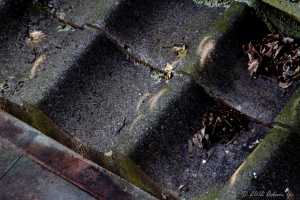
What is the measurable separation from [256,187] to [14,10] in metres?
1.48

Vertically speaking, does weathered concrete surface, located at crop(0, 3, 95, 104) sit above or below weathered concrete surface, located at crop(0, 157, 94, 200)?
above

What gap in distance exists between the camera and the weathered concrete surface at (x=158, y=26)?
2664 millimetres

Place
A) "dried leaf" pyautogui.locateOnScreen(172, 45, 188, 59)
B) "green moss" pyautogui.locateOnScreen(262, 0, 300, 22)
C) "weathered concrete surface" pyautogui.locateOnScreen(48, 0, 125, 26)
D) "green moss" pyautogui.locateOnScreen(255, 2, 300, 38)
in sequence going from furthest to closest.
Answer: "weathered concrete surface" pyautogui.locateOnScreen(48, 0, 125, 26), "dried leaf" pyautogui.locateOnScreen(172, 45, 188, 59), "green moss" pyautogui.locateOnScreen(255, 2, 300, 38), "green moss" pyautogui.locateOnScreen(262, 0, 300, 22)

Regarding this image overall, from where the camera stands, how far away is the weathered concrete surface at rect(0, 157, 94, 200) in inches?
105

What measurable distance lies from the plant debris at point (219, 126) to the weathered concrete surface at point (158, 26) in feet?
1.06

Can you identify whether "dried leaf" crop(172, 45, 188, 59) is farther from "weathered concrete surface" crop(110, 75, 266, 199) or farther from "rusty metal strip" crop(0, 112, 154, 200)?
"rusty metal strip" crop(0, 112, 154, 200)

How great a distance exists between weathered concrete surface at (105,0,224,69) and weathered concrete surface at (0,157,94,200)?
645 mm

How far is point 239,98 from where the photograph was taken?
2480 millimetres

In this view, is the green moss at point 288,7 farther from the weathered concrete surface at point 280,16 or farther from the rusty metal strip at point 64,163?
the rusty metal strip at point 64,163

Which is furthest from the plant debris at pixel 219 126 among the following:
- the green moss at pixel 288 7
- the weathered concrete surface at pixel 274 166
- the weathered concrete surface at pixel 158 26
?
the green moss at pixel 288 7

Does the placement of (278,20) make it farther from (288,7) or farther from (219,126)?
(219,126)

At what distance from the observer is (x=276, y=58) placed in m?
2.49

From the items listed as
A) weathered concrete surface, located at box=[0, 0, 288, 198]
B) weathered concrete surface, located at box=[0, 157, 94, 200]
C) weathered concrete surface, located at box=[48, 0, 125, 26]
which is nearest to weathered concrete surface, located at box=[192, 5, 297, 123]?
weathered concrete surface, located at box=[0, 0, 288, 198]

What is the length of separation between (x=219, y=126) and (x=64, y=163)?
2.40ft
